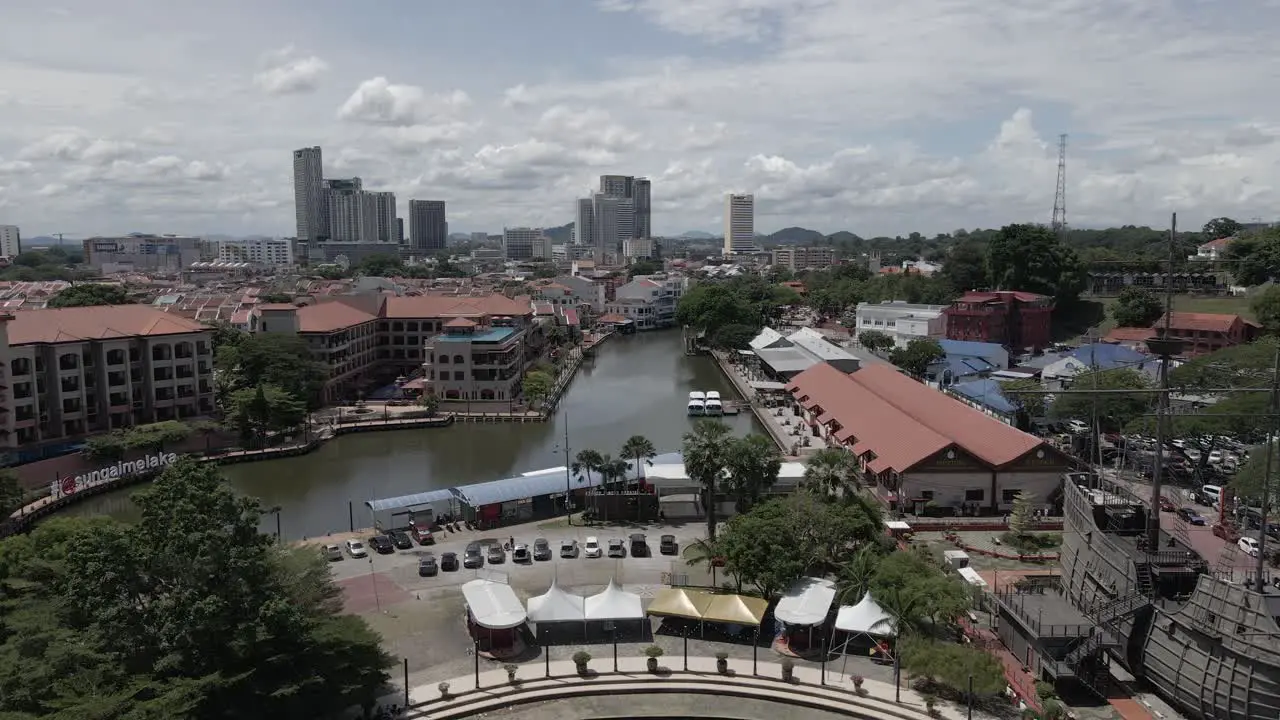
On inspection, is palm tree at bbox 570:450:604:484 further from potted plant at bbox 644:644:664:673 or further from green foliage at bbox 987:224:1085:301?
green foliage at bbox 987:224:1085:301

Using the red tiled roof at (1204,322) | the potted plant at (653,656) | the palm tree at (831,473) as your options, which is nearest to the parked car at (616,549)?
the palm tree at (831,473)

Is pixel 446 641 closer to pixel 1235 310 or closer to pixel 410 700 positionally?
pixel 410 700

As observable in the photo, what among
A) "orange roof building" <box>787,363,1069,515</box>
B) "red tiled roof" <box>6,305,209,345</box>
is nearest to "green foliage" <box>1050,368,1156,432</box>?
"orange roof building" <box>787,363,1069,515</box>

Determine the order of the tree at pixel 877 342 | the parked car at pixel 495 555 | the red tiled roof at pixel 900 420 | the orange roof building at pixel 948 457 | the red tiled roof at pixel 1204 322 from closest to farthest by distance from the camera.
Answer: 1. the parked car at pixel 495 555
2. the orange roof building at pixel 948 457
3. the red tiled roof at pixel 900 420
4. the red tiled roof at pixel 1204 322
5. the tree at pixel 877 342

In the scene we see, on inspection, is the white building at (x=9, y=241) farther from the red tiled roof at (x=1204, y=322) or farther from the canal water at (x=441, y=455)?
the red tiled roof at (x=1204, y=322)

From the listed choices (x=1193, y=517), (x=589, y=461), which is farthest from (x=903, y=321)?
(x=589, y=461)

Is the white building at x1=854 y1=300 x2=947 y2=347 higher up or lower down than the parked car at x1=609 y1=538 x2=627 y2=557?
higher up
